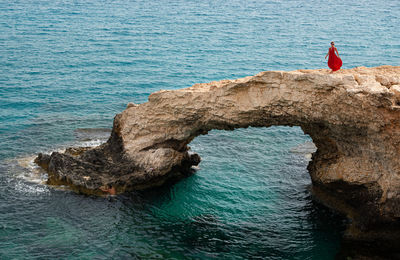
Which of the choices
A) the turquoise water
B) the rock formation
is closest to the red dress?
the rock formation

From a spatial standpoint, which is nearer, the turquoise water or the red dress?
the red dress

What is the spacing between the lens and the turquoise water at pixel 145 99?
78.2 feet

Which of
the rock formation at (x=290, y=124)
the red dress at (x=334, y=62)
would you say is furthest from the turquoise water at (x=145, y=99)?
the red dress at (x=334, y=62)

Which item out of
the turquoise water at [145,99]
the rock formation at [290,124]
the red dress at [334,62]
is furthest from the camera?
the turquoise water at [145,99]

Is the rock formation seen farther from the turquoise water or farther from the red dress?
the turquoise water

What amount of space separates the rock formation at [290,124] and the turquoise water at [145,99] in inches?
58.3

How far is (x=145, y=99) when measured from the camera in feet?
154

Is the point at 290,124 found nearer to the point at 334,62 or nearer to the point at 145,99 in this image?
the point at 334,62

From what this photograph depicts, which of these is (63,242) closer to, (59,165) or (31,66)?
(59,165)

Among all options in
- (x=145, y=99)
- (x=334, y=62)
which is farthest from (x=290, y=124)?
(x=145, y=99)

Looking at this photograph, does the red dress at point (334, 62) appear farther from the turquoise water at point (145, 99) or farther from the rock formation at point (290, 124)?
the turquoise water at point (145, 99)

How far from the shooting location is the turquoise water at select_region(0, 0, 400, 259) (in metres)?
23.8

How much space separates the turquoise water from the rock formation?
58.3 inches

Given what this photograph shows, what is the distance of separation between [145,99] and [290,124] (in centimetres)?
2454
